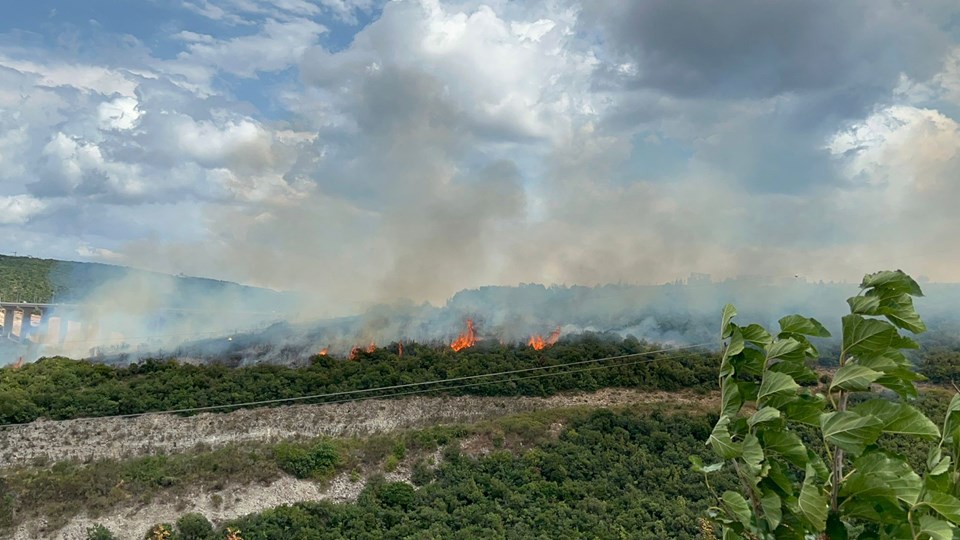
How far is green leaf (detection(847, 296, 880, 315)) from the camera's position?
11.0 ft

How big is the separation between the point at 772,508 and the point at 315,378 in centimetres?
3293

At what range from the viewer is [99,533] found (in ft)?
75.4

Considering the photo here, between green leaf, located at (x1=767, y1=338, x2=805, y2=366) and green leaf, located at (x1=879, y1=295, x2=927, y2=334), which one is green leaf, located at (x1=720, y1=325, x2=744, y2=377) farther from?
green leaf, located at (x1=879, y1=295, x2=927, y2=334)

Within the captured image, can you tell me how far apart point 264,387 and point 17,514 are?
11.3m

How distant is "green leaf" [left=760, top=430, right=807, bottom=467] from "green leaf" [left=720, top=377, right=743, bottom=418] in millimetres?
155

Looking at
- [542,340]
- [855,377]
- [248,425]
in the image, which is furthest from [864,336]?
[542,340]

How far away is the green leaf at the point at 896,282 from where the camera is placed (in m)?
3.35

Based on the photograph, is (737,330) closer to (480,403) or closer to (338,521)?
(338,521)

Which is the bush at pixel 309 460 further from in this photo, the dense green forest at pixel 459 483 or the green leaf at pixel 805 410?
the green leaf at pixel 805 410

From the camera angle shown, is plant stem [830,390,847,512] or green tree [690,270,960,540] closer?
green tree [690,270,960,540]

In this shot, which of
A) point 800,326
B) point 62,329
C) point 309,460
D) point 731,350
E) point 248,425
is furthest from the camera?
point 62,329

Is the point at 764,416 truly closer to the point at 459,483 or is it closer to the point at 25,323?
the point at 459,483

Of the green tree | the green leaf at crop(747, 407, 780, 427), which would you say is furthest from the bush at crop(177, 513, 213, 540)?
the green leaf at crop(747, 407, 780, 427)

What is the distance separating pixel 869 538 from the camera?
3.39m
